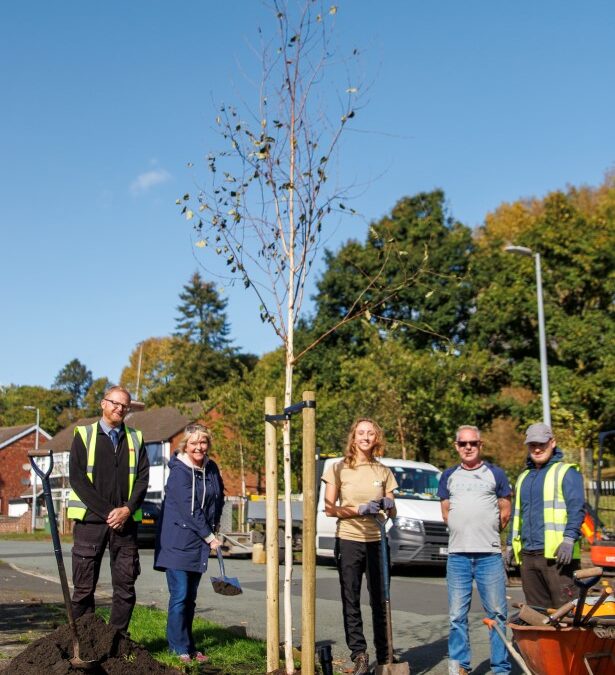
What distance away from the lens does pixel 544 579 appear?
259 inches

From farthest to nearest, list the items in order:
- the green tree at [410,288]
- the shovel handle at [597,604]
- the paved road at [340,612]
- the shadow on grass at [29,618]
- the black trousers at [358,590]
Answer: the green tree at [410,288], the shadow on grass at [29,618], the paved road at [340,612], the black trousers at [358,590], the shovel handle at [597,604]

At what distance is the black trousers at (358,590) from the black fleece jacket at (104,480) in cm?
151

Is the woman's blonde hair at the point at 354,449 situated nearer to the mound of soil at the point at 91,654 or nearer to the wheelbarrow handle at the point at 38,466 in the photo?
the mound of soil at the point at 91,654

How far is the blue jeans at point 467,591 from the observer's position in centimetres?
656

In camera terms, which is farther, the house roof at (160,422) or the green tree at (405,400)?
the house roof at (160,422)

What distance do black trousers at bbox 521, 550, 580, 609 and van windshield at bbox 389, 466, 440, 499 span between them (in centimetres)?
1000

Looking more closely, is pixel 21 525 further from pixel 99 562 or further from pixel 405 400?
pixel 99 562

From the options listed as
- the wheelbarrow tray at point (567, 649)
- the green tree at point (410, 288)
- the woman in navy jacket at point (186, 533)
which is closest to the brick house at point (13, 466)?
the green tree at point (410, 288)

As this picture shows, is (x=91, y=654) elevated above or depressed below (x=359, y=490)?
below

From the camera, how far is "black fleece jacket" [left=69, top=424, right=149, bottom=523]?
257 inches

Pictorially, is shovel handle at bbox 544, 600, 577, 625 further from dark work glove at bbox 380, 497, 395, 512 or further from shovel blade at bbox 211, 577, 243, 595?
shovel blade at bbox 211, 577, 243, 595

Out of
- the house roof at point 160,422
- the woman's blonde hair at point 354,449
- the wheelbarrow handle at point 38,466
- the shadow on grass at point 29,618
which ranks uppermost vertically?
the house roof at point 160,422

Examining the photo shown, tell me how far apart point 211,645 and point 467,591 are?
7.53 ft

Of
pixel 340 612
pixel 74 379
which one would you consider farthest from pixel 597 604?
pixel 74 379
